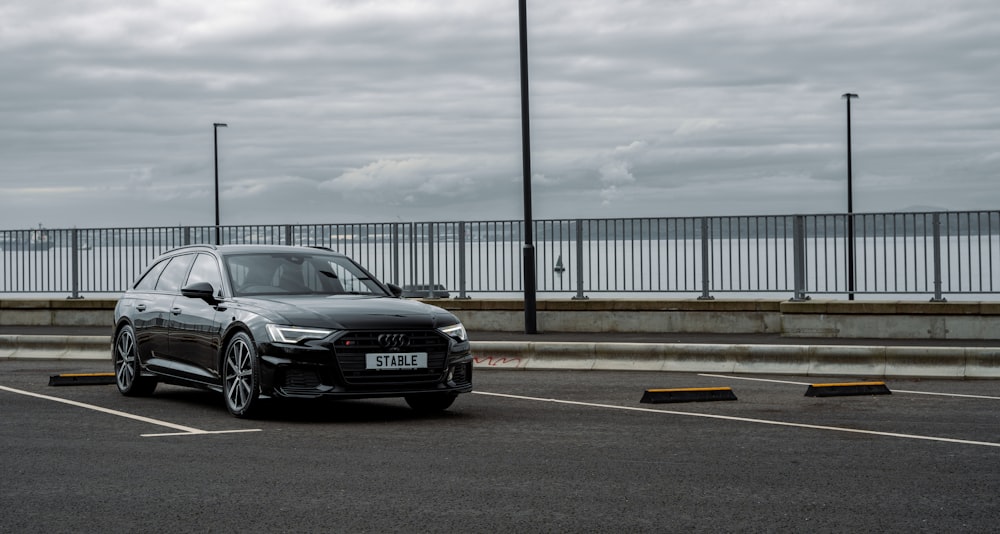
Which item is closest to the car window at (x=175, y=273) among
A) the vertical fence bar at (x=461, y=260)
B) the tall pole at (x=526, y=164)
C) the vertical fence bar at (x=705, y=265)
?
the tall pole at (x=526, y=164)

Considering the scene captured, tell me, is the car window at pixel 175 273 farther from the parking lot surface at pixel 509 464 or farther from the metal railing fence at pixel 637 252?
the metal railing fence at pixel 637 252

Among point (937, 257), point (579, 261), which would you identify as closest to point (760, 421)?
point (937, 257)

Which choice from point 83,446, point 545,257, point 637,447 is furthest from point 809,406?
point 545,257

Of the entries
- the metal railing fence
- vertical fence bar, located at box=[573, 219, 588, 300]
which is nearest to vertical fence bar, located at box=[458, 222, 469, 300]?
the metal railing fence

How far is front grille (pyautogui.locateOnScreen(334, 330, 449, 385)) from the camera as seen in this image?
10.3 m

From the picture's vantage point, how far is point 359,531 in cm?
611

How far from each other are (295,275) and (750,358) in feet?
19.9

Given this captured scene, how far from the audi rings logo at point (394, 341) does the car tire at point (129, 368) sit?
3304 mm

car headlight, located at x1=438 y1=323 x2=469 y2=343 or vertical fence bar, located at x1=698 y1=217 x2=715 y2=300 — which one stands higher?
vertical fence bar, located at x1=698 y1=217 x2=715 y2=300

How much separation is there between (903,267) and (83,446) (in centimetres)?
1304

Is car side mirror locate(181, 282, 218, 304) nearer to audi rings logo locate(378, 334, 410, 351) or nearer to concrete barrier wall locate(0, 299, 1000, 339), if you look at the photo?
audi rings logo locate(378, 334, 410, 351)

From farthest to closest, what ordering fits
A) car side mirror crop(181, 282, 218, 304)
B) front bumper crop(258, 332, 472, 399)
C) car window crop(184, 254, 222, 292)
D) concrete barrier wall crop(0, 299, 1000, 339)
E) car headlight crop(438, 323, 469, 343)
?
concrete barrier wall crop(0, 299, 1000, 339) → car window crop(184, 254, 222, 292) → car side mirror crop(181, 282, 218, 304) → car headlight crop(438, 323, 469, 343) → front bumper crop(258, 332, 472, 399)

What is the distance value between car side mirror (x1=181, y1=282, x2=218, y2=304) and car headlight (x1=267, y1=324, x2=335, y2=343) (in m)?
1.16

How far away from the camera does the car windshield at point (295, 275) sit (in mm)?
11570
